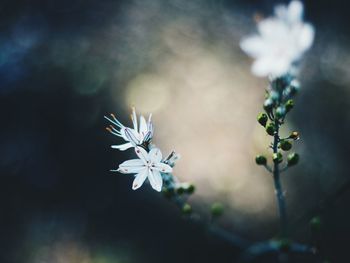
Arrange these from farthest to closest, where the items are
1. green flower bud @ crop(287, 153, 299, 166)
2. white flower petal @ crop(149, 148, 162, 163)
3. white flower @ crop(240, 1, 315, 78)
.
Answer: white flower @ crop(240, 1, 315, 78)
green flower bud @ crop(287, 153, 299, 166)
white flower petal @ crop(149, 148, 162, 163)

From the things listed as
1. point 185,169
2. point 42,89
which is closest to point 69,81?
point 42,89

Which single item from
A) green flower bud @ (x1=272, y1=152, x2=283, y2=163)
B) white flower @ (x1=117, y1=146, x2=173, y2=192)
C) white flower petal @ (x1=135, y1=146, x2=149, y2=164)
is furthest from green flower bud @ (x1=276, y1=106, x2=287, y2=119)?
white flower petal @ (x1=135, y1=146, x2=149, y2=164)

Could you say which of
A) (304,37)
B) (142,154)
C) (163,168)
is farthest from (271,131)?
(304,37)

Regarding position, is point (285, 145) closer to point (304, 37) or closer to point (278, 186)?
point (278, 186)

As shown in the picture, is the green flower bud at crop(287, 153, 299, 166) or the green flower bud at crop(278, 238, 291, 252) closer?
the green flower bud at crop(287, 153, 299, 166)

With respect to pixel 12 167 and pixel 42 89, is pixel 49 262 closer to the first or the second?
pixel 12 167

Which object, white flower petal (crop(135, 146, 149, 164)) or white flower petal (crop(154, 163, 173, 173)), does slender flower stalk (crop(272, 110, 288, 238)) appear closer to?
white flower petal (crop(154, 163, 173, 173))

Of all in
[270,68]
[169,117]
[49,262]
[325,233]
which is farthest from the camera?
[169,117]
